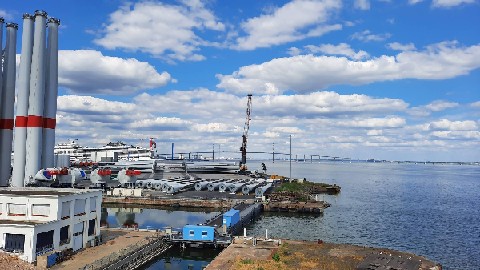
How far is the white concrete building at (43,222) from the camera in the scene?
37438mm

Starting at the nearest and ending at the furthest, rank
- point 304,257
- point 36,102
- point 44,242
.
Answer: point 44,242
point 304,257
point 36,102

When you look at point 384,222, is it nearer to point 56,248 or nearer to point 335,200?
point 335,200

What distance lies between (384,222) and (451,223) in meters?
14.8

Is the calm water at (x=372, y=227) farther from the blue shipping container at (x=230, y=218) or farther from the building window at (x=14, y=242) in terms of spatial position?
the building window at (x=14, y=242)

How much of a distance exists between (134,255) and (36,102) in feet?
163

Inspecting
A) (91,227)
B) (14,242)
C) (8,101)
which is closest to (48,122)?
(8,101)

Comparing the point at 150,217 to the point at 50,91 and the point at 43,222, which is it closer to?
the point at 50,91

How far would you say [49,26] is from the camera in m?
84.6

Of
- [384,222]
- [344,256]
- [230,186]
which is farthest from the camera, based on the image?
[230,186]

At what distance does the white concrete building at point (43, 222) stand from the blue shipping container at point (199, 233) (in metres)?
11.6

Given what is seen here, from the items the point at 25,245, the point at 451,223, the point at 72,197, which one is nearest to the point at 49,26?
the point at 72,197

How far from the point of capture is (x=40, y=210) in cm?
4050

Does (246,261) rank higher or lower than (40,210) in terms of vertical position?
lower

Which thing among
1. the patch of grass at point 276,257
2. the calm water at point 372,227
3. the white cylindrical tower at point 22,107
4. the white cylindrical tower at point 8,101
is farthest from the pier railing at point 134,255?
the white cylindrical tower at point 8,101
